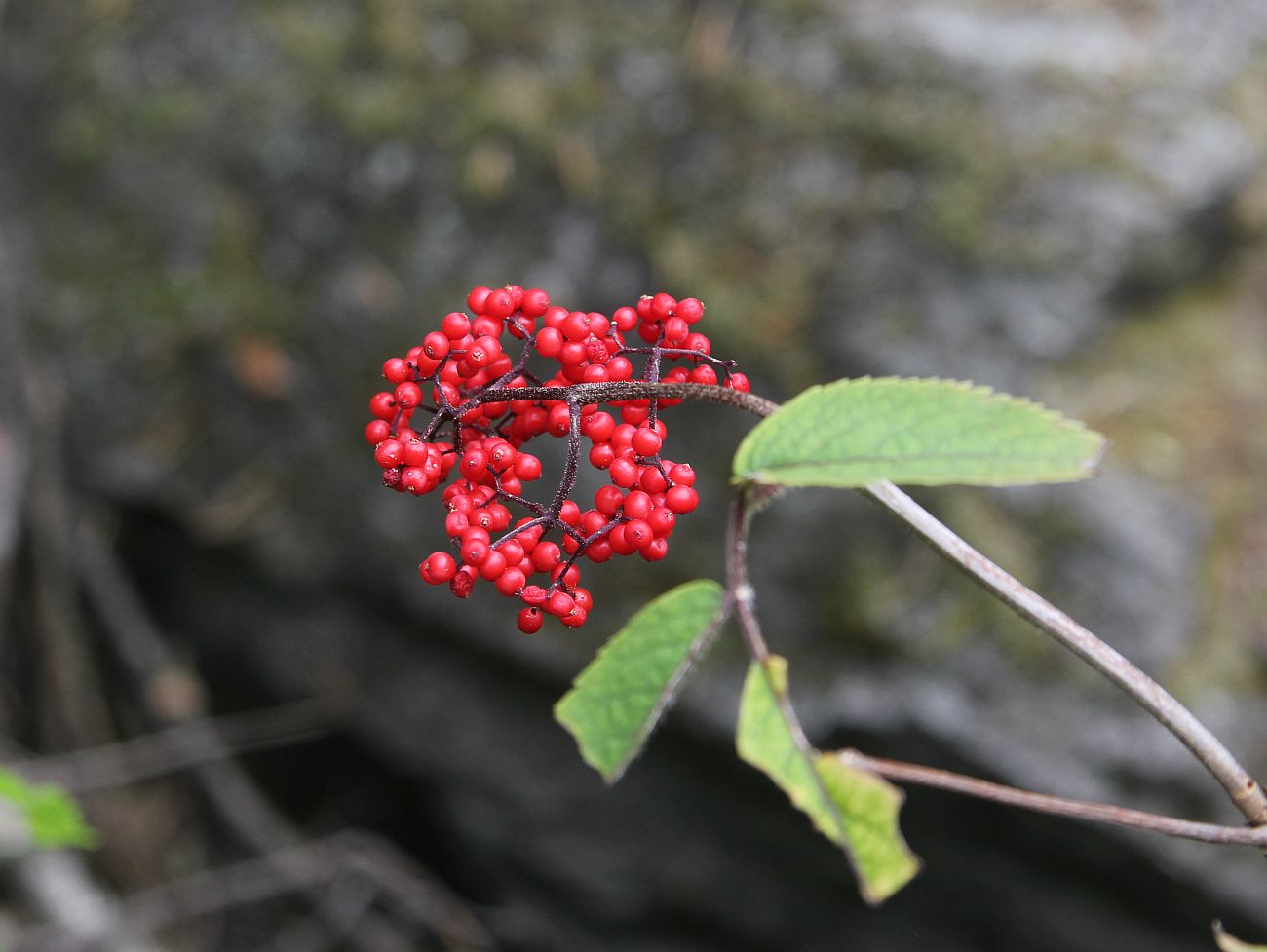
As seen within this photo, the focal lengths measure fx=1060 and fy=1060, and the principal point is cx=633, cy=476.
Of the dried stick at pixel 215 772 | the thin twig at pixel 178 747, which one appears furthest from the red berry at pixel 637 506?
the dried stick at pixel 215 772

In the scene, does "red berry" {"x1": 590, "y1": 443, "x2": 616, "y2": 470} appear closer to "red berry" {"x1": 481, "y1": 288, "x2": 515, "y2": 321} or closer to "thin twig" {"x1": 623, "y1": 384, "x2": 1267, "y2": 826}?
"thin twig" {"x1": 623, "y1": 384, "x2": 1267, "y2": 826}

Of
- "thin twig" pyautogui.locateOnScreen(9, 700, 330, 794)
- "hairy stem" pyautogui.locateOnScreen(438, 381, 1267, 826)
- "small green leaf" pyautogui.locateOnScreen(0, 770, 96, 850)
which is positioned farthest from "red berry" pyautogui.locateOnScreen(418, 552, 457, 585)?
"thin twig" pyautogui.locateOnScreen(9, 700, 330, 794)

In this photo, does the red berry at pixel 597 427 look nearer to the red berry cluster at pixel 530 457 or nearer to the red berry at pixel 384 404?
the red berry cluster at pixel 530 457

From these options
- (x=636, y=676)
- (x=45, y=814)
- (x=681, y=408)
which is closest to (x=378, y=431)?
(x=636, y=676)

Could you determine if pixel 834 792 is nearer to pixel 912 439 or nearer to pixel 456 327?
pixel 912 439

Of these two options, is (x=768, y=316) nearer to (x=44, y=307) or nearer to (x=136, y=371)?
(x=136, y=371)

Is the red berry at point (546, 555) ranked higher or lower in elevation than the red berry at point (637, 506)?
lower

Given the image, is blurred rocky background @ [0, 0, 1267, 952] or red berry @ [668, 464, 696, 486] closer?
red berry @ [668, 464, 696, 486]
